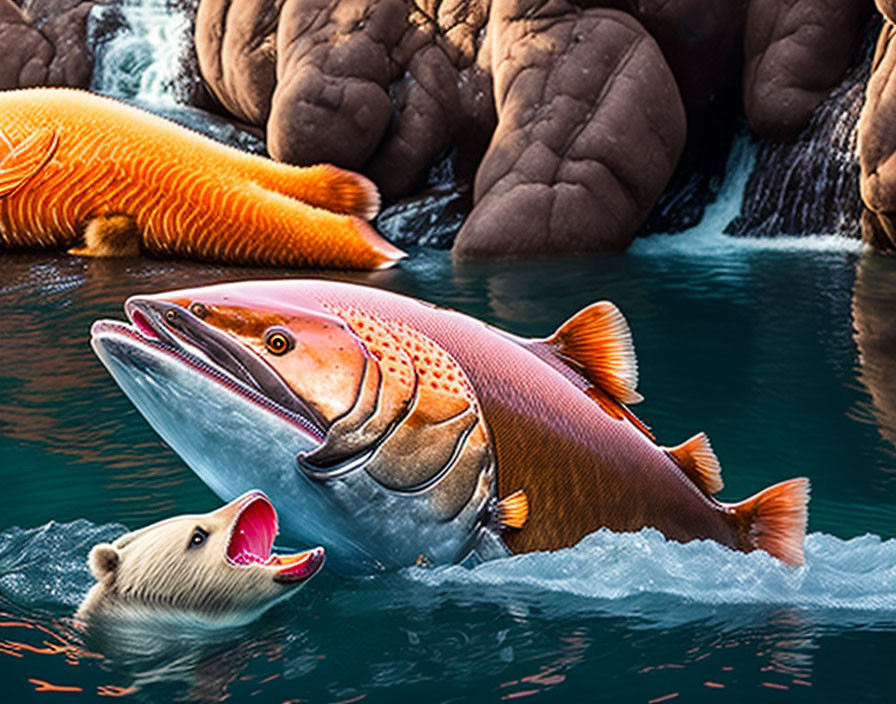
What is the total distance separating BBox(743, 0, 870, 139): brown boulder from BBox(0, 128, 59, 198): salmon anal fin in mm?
7437

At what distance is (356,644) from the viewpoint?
254 cm

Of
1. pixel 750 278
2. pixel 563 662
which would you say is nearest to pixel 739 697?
pixel 563 662

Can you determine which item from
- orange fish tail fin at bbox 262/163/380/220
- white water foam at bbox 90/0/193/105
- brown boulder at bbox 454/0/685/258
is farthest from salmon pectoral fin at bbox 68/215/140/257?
white water foam at bbox 90/0/193/105

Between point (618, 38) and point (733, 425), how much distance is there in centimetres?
742

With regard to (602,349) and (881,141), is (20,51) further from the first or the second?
(602,349)

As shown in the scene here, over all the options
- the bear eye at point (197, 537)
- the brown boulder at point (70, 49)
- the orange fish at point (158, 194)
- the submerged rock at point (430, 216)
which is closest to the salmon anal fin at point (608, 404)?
the bear eye at point (197, 537)

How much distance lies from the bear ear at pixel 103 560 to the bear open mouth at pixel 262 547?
0.27 meters

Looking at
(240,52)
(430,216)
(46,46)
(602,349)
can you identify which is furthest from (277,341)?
(46,46)

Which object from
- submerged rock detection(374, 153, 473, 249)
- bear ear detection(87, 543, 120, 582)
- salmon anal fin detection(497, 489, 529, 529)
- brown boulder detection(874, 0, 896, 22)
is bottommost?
submerged rock detection(374, 153, 473, 249)

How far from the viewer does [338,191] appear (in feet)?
22.7

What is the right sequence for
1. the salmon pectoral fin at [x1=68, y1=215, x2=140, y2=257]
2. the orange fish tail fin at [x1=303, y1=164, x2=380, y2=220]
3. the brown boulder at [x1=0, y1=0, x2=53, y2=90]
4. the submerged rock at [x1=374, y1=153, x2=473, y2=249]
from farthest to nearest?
the brown boulder at [x1=0, y1=0, x2=53, y2=90], the submerged rock at [x1=374, y1=153, x2=473, y2=249], the salmon pectoral fin at [x1=68, y1=215, x2=140, y2=257], the orange fish tail fin at [x1=303, y1=164, x2=380, y2=220]

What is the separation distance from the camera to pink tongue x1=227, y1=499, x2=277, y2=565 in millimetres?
2420

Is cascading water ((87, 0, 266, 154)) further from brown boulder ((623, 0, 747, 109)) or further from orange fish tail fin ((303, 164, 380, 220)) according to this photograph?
orange fish tail fin ((303, 164, 380, 220))

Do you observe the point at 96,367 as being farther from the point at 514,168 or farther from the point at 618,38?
the point at 618,38
